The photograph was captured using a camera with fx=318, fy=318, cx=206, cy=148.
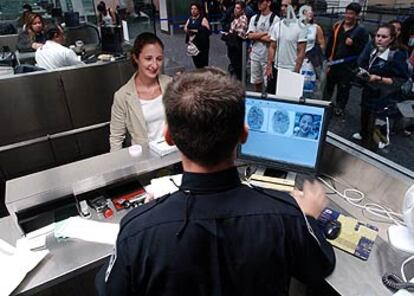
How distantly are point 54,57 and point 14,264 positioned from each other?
2578 mm

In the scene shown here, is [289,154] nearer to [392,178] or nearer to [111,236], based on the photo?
[392,178]

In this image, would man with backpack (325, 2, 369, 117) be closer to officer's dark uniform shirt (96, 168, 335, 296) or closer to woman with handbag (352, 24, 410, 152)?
woman with handbag (352, 24, 410, 152)

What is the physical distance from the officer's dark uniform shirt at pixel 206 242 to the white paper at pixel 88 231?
524 mm

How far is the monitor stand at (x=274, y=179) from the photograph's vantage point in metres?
1.34

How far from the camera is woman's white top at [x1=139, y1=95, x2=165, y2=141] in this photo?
6.08ft

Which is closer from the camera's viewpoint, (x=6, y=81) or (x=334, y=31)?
(x=6, y=81)

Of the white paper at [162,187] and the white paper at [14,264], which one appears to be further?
the white paper at [162,187]

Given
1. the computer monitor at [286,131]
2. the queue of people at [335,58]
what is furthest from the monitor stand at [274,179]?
the queue of people at [335,58]

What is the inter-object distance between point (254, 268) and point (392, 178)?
2.91 ft

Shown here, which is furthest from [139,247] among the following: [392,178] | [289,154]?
[392,178]

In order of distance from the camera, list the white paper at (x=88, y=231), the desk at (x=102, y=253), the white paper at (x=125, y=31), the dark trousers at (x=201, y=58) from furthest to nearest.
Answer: the dark trousers at (x=201, y=58), the white paper at (x=125, y=31), the white paper at (x=88, y=231), the desk at (x=102, y=253)

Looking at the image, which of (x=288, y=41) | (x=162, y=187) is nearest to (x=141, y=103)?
(x=162, y=187)

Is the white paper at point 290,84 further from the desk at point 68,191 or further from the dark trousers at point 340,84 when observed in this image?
the dark trousers at point 340,84

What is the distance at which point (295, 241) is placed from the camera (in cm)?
69
